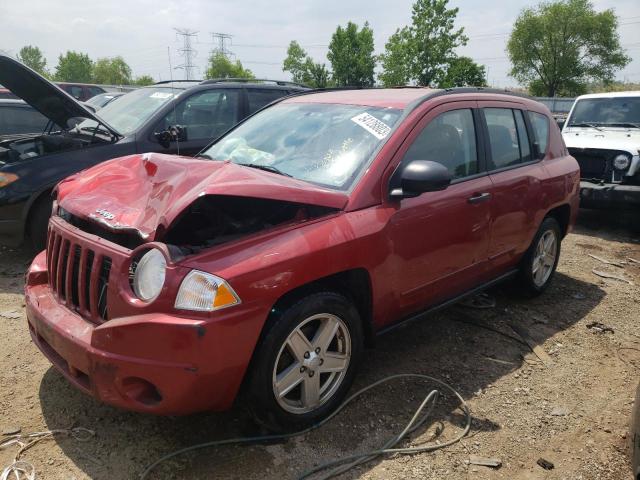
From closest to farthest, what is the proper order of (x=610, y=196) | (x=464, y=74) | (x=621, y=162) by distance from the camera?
(x=610, y=196) < (x=621, y=162) < (x=464, y=74)

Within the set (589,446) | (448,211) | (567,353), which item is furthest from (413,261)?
(567,353)

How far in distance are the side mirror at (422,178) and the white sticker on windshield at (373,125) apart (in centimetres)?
32

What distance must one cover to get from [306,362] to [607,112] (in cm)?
807

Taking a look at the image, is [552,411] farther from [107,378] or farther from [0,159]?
[0,159]

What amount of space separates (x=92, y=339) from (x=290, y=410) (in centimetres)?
103

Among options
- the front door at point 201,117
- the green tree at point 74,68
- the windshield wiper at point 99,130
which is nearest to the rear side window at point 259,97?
the front door at point 201,117

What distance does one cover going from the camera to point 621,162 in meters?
7.28

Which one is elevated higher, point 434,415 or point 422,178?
point 422,178

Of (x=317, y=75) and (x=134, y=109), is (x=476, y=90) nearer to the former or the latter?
(x=134, y=109)

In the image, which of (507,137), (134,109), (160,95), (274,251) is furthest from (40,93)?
(507,137)

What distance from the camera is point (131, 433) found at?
265 cm

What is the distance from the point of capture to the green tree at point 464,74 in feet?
121

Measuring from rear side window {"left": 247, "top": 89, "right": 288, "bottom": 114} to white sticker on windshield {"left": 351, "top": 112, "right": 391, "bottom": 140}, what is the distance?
11.5 ft

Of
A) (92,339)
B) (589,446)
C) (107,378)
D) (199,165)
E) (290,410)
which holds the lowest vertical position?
(589,446)
